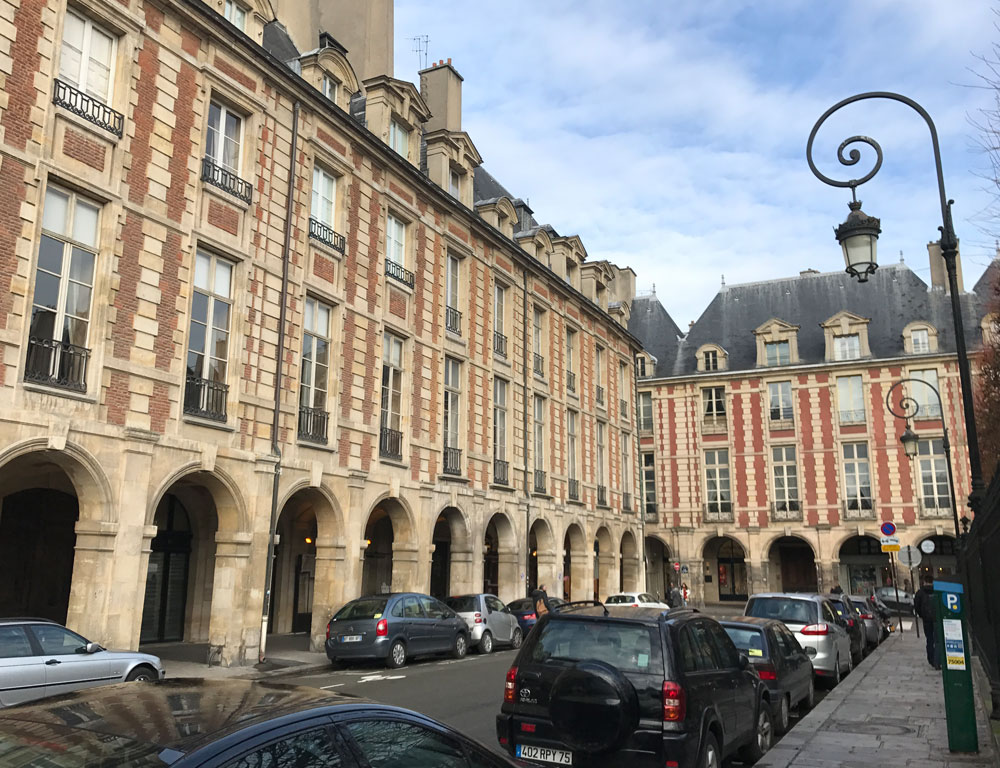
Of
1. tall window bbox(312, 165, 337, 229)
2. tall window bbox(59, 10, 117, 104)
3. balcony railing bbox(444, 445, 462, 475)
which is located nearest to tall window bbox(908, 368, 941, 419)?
balcony railing bbox(444, 445, 462, 475)

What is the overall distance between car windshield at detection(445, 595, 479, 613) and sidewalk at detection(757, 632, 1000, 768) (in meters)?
8.96

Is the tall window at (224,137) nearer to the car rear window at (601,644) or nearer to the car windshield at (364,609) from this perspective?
the car windshield at (364,609)

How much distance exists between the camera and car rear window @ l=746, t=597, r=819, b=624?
1406 centimetres

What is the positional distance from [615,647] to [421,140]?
22561 mm

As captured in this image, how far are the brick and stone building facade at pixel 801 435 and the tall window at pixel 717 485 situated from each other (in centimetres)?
7

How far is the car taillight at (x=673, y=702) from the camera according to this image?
6082 mm

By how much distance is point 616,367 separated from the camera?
37531mm

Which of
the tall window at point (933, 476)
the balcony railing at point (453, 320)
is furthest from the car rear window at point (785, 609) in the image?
the tall window at point (933, 476)

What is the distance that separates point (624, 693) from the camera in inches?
234

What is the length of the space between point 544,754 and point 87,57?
13877 mm

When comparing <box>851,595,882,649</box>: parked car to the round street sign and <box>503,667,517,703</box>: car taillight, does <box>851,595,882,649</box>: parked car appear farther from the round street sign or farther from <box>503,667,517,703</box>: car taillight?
<box>503,667,517,703</box>: car taillight

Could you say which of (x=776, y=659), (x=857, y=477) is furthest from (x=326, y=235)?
(x=857, y=477)

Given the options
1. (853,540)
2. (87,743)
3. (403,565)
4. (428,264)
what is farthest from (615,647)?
(853,540)

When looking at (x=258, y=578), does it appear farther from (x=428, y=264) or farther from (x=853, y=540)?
(x=853, y=540)
